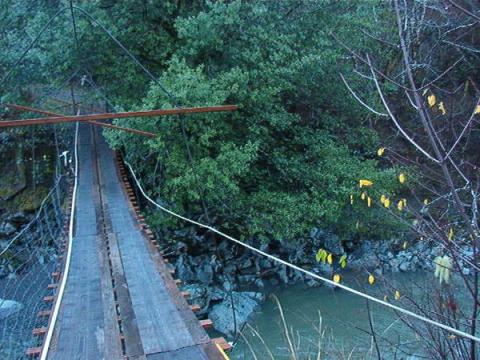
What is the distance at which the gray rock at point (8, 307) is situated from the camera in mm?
6039

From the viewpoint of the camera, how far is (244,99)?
6.99 m

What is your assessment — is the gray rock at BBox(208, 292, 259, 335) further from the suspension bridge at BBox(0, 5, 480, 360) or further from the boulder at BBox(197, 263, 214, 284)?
the suspension bridge at BBox(0, 5, 480, 360)

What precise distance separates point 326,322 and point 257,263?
5.73 feet

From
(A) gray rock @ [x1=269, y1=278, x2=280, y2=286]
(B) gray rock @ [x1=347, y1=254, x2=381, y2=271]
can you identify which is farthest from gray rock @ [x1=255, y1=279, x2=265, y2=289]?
(B) gray rock @ [x1=347, y1=254, x2=381, y2=271]

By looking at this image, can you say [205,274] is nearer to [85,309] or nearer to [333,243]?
[333,243]

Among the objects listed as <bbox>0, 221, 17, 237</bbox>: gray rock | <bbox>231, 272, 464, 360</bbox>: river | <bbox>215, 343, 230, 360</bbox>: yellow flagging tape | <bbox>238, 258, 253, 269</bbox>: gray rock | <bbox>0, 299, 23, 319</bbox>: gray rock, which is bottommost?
<bbox>231, 272, 464, 360</bbox>: river

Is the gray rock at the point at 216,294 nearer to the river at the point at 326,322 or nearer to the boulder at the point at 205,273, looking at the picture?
the boulder at the point at 205,273

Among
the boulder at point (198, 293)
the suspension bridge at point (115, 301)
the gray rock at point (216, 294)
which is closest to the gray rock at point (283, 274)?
the gray rock at point (216, 294)

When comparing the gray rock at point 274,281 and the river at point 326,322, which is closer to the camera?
the river at point 326,322

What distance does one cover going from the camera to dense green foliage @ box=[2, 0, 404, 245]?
654cm

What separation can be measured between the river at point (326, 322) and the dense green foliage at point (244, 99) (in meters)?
0.83

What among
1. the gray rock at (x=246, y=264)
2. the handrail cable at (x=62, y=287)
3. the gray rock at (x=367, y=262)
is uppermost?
the handrail cable at (x=62, y=287)

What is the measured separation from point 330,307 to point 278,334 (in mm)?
914

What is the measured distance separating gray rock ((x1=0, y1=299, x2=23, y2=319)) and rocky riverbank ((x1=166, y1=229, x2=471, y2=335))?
186cm
